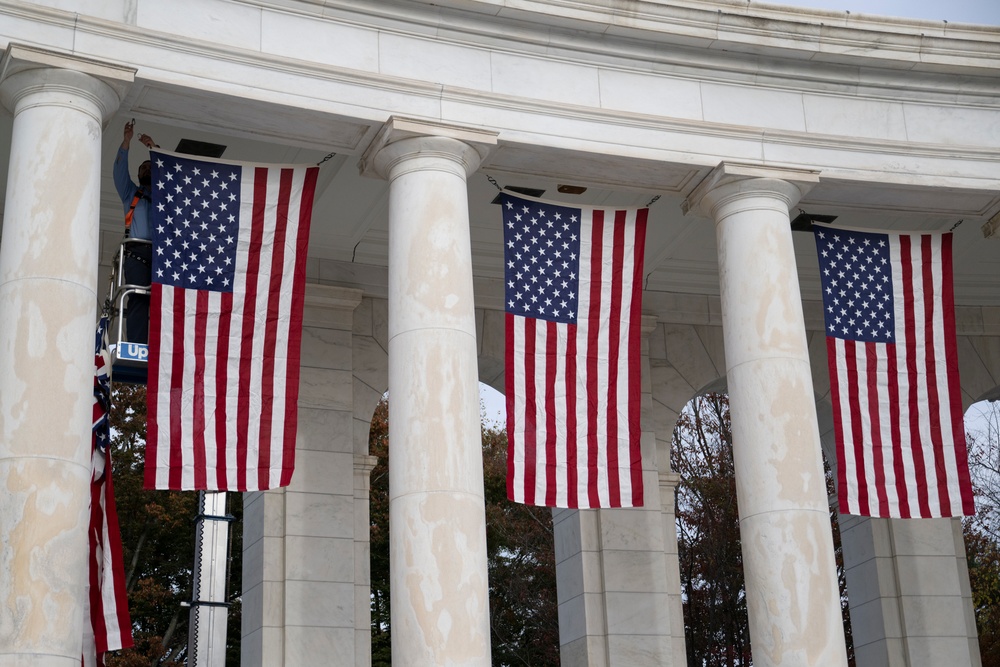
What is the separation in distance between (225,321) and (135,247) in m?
3.03

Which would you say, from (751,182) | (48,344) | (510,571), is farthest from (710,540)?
(48,344)

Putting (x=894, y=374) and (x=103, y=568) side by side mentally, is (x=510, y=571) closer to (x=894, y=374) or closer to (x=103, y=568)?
(x=894, y=374)

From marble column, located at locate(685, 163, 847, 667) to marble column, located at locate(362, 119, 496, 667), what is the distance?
6.71m

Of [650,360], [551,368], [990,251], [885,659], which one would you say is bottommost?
[885,659]

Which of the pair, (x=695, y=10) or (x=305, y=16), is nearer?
(x=305, y=16)

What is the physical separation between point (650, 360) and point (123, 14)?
2258cm

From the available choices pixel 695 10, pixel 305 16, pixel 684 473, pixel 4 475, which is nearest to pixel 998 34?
pixel 695 10

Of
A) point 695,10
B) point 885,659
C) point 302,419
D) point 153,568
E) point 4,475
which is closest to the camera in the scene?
point 4,475

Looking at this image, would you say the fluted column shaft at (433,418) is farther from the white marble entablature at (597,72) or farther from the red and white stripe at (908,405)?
the red and white stripe at (908,405)

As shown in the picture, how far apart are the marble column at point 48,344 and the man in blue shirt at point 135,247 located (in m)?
2.33

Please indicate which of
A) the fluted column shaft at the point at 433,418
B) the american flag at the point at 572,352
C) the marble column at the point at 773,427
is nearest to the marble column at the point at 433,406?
the fluted column shaft at the point at 433,418

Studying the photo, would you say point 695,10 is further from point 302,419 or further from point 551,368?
point 302,419

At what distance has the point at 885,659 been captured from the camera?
140ft

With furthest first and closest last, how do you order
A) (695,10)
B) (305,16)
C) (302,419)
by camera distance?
(302,419)
(695,10)
(305,16)
